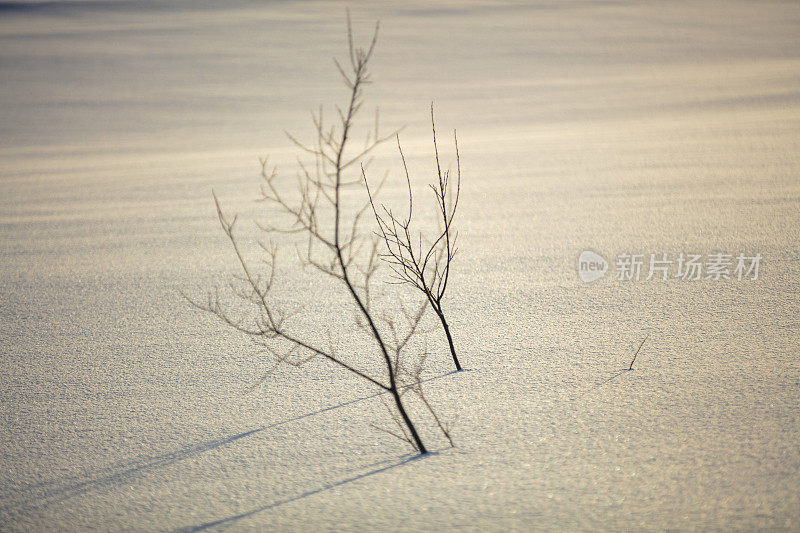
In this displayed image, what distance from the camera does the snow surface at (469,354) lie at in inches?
56.9

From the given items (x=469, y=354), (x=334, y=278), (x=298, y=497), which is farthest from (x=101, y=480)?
(x=334, y=278)

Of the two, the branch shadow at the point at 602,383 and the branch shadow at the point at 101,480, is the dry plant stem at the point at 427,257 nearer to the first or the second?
the branch shadow at the point at 602,383

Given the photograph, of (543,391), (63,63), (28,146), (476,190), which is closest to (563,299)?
(543,391)

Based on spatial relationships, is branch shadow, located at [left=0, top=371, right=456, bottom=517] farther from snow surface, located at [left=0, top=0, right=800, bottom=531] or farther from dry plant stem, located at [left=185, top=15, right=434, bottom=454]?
dry plant stem, located at [left=185, top=15, right=434, bottom=454]

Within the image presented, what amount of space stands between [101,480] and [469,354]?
1112 mm

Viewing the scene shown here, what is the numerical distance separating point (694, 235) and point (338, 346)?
205 centimetres

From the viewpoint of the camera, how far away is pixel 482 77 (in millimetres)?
10805

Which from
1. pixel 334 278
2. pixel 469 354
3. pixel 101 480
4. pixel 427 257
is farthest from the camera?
pixel 334 278

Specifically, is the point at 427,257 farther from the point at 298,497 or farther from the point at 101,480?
the point at 101,480

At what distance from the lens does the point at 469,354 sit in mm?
2197

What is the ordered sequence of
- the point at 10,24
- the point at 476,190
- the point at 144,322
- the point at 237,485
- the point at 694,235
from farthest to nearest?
the point at 10,24 → the point at 476,190 → the point at 694,235 → the point at 144,322 → the point at 237,485

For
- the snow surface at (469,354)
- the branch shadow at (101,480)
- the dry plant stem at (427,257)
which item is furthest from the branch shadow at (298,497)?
the dry plant stem at (427,257)

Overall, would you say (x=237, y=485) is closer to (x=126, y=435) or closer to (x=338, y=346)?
(x=126, y=435)

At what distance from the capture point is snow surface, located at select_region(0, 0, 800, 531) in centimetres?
144
